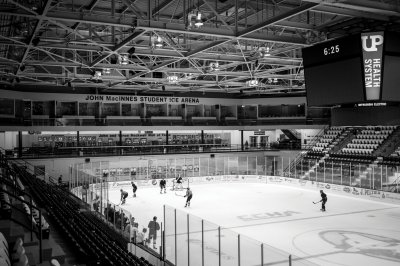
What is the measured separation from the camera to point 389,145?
30.9 meters

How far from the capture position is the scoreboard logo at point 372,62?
31.6 feet

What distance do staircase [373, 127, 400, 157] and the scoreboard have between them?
22231mm

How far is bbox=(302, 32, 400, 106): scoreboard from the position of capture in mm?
9648

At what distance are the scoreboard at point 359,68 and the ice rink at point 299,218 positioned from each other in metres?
4.99

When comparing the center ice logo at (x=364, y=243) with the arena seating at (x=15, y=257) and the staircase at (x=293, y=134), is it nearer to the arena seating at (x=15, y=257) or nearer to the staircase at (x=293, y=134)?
the arena seating at (x=15, y=257)

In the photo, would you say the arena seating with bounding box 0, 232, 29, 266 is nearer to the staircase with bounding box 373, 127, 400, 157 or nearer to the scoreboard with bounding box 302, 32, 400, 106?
the scoreboard with bounding box 302, 32, 400, 106

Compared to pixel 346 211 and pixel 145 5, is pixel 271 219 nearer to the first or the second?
pixel 346 211

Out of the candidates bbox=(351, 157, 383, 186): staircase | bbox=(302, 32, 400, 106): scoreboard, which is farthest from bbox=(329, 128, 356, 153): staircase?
bbox=(302, 32, 400, 106): scoreboard

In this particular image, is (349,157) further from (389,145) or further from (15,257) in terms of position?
(15,257)

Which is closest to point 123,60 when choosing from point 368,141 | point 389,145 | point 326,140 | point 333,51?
point 333,51

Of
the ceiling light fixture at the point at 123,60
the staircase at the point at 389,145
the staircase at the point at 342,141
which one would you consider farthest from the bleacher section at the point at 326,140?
the ceiling light fixture at the point at 123,60

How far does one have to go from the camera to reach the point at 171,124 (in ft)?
130

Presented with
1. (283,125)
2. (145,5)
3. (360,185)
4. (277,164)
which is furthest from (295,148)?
(145,5)

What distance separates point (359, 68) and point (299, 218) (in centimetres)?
1010
